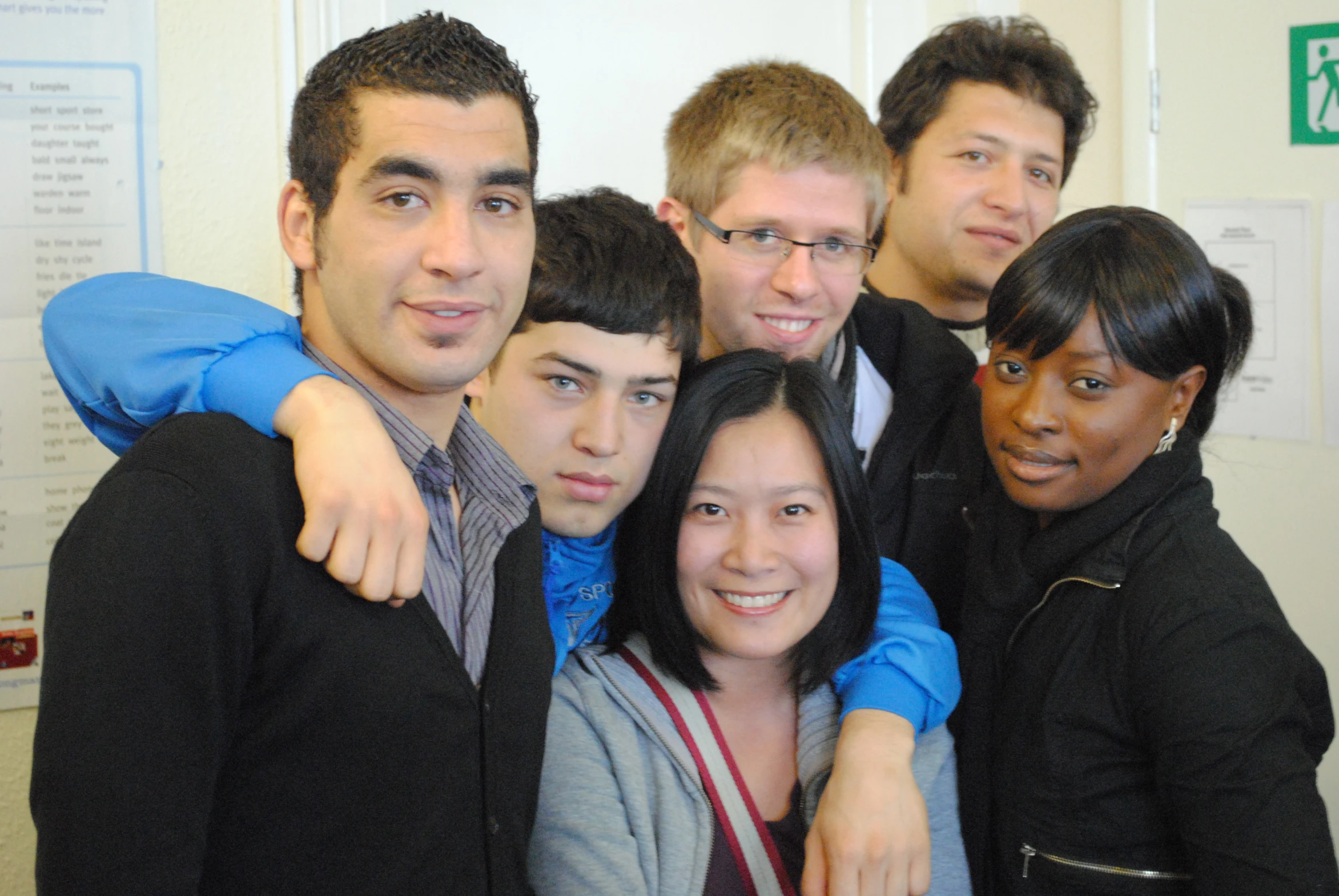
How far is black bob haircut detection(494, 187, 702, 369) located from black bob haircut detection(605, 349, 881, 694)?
93 millimetres

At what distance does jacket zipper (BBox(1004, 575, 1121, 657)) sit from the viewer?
4.19 ft

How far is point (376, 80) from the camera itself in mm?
1033

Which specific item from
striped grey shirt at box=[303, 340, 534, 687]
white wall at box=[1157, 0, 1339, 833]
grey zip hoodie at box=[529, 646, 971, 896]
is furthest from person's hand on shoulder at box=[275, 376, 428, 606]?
white wall at box=[1157, 0, 1339, 833]

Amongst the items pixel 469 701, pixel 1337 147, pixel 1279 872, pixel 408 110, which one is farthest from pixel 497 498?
pixel 1337 147

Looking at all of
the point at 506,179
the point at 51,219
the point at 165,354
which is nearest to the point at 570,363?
the point at 506,179

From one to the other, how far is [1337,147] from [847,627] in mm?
1902

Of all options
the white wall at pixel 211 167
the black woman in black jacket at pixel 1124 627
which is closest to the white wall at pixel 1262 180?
the black woman in black jacket at pixel 1124 627

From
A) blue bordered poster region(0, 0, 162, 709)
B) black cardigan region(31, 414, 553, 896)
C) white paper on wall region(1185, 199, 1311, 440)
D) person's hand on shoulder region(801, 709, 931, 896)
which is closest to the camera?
black cardigan region(31, 414, 553, 896)

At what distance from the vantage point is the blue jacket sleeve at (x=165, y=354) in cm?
96

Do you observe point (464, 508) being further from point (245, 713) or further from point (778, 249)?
point (778, 249)

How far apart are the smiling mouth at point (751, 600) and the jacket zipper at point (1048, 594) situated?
0.29 meters

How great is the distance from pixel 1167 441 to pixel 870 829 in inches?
22.9

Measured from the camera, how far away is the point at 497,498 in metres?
1.20

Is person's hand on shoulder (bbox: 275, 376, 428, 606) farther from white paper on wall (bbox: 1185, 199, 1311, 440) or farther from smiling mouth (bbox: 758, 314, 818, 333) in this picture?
white paper on wall (bbox: 1185, 199, 1311, 440)
